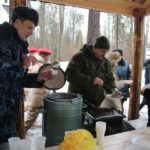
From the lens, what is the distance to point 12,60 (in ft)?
7.03

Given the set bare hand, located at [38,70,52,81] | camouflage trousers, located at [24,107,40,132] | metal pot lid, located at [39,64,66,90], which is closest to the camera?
bare hand, located at [38,70,52,81]

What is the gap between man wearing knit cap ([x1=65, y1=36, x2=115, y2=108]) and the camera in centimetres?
343

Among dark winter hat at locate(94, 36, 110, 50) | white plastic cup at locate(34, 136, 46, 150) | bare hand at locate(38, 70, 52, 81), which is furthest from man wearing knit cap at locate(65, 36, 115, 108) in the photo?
white plastic cup at locate(34, 136, 46, 150)

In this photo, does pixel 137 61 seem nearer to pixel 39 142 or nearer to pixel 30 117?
pixel 30 117

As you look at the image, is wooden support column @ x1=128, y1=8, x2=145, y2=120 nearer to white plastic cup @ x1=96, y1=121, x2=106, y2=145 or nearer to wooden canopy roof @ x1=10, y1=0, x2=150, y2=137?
wooden canopy roof @ x1=10, y1=0, x2=150, y2=137

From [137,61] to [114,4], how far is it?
1.20 m

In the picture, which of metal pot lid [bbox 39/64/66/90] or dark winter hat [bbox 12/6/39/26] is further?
metal pot lid [bbox 39/64/66/90]

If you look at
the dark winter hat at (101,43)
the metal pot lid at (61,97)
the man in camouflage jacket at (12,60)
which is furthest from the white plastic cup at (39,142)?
the dark winter hat at (101,43)

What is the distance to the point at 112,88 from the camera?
3822mm

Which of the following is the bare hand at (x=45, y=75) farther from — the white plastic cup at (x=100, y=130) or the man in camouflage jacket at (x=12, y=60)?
the white plastic cup at (x=100, y=130)

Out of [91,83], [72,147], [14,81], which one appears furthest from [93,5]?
[72,147]

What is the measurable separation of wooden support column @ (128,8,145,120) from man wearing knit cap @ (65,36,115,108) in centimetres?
120

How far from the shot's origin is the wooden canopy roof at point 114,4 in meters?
3.55

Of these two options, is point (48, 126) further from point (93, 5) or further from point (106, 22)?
point (106, 22)
